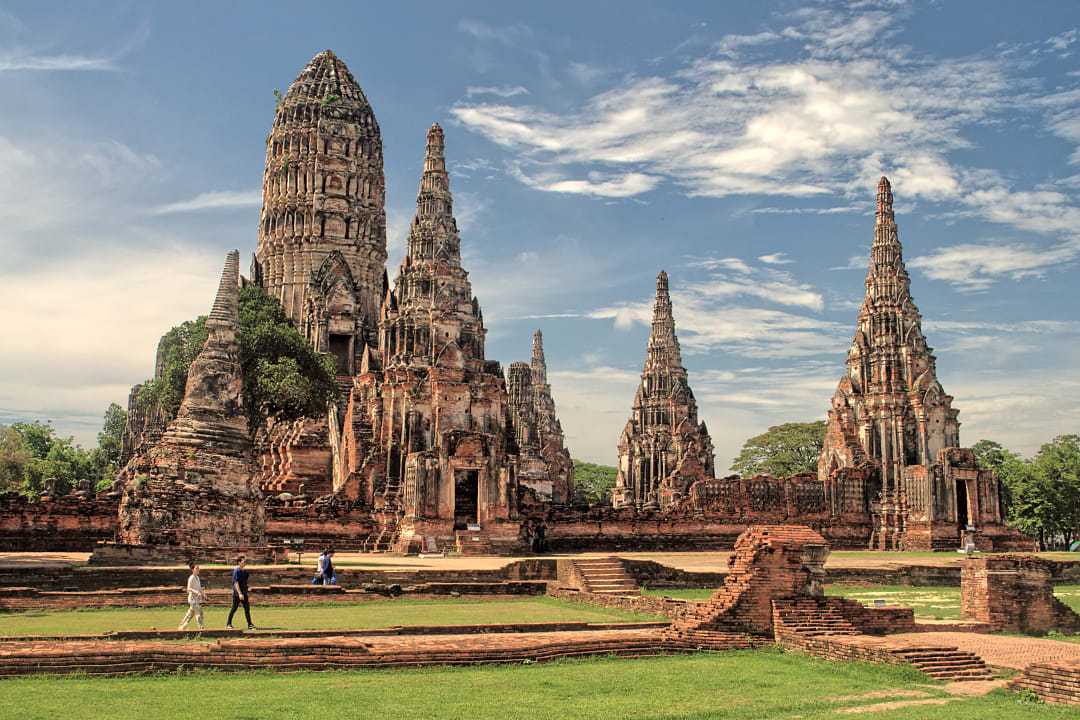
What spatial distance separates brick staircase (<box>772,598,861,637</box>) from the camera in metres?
12.6

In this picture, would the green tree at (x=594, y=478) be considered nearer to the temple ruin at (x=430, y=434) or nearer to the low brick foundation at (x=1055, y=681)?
the temple ruin at (x=430, y=434)

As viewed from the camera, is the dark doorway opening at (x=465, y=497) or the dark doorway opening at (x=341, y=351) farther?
the dark doorway opening at (x=341, y=351)

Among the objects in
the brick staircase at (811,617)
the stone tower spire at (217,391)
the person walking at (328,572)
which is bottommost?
the brick staircase at (811,617)

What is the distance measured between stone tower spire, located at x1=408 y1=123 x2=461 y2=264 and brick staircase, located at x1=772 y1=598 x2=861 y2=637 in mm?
34870

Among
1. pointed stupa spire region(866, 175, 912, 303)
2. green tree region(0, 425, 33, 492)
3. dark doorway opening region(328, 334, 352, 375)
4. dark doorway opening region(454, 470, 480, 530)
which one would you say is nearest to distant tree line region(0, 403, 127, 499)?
green tree region(0, 425, 33, 492)

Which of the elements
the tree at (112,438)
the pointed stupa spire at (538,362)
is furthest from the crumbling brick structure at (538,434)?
the tree at (112,438)

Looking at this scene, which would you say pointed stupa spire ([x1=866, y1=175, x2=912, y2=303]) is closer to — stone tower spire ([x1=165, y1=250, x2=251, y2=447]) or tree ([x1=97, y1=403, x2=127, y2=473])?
stone tower spire ([x1=165, y1=250, x2=251, y2=447])

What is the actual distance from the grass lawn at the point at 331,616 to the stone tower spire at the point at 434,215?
101ft

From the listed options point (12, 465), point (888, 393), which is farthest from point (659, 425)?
point (12, 465)

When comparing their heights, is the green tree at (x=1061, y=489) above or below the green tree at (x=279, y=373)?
below

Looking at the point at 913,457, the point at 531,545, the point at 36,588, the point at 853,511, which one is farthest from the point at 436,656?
the point at 913,457

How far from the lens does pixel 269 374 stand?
41625 mm

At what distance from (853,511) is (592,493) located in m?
56.8

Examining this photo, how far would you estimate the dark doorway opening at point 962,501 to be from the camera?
136 feet
